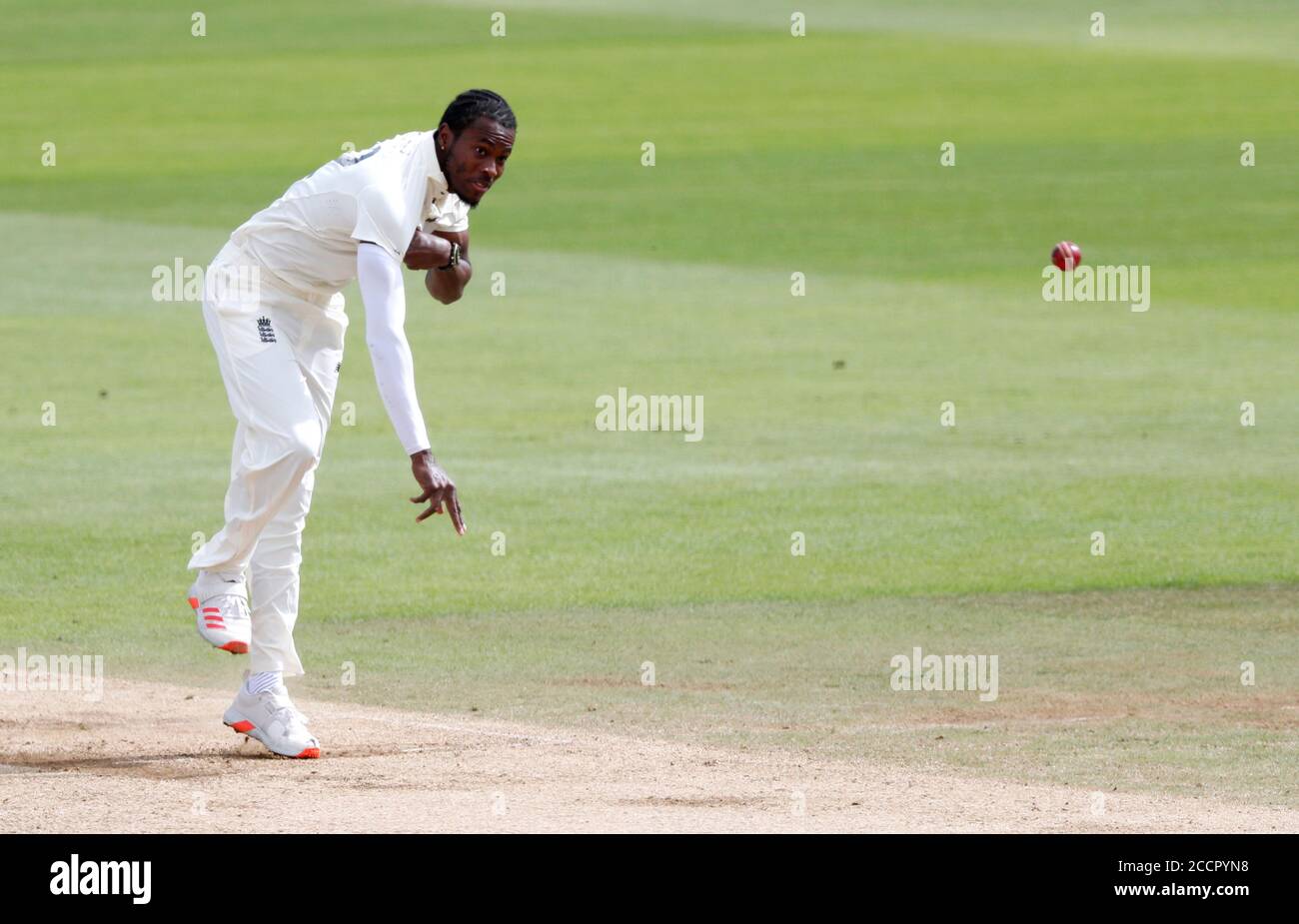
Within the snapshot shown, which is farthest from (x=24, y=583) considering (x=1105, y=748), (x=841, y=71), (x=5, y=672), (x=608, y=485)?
(x=841, y=71)

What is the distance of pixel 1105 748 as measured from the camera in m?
10.3

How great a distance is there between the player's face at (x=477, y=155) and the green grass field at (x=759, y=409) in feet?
9.40

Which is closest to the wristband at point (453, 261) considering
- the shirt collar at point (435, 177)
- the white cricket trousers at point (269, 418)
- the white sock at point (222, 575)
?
the shirt collar at point (435, 177)

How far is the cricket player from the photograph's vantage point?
9203 millimetres

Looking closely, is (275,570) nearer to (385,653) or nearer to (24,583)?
(385,653)

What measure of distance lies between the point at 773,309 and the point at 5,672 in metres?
18.9

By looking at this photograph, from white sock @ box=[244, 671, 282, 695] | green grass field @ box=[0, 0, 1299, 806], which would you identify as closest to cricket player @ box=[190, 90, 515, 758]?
white sock @ box=[244, 671, 282, 695]

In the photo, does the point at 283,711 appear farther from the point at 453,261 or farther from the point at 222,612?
the point at 453,261

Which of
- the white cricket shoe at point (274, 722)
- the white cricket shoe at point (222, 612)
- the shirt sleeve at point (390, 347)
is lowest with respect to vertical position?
the white cricket shoe at point (274, 722)

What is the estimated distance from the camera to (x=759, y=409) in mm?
22953

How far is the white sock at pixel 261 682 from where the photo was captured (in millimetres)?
9984

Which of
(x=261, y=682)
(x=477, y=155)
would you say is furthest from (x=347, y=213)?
(x=261, y=682)

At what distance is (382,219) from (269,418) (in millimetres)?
959

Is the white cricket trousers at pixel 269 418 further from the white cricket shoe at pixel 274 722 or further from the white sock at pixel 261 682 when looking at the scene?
the white cricket shoe at pixel 274 722
